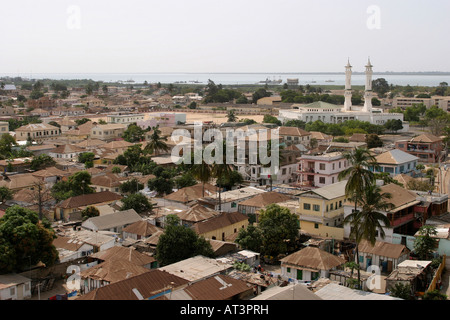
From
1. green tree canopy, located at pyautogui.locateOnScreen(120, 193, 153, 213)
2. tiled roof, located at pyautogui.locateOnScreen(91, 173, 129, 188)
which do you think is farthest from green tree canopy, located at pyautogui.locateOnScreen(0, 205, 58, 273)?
tiled roof, located at pyautogui.locateOnScreen(91, 173, 129, 188)

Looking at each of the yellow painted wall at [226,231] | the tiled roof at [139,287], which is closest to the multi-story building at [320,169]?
the yellow painted wall at [226,231]

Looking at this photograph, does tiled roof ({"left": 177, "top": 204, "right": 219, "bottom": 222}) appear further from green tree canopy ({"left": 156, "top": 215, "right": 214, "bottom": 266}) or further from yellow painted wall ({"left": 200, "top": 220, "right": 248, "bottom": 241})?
green tree canopy ({"left": 156, "top": 215, "right": 214, "bottom": 266})

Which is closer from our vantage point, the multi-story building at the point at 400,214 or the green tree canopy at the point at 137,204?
the multi-story building at the point at 400,214

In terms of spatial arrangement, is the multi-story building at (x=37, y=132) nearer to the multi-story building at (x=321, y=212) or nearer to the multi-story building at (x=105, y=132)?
the multi-story building at (x=105, y=132)

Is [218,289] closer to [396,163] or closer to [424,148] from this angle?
[396,163]

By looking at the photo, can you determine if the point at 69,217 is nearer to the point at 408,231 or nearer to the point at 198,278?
the point at 198,278

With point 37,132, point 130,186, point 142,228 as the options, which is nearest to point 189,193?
point 130,186

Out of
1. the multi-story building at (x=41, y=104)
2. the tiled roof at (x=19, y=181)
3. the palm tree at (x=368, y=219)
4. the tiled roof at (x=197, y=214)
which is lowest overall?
the tiled roof at (x=197, y=214)
